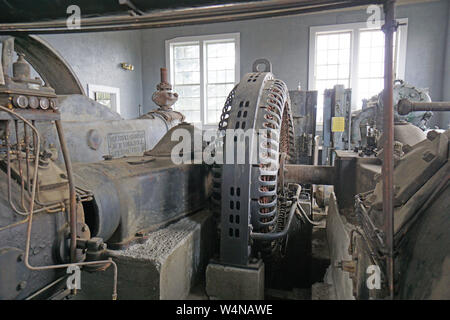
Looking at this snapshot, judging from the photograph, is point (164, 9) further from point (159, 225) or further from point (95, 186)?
point (159, 225)

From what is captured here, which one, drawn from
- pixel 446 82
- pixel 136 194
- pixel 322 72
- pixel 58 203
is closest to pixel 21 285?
pixel 58 203

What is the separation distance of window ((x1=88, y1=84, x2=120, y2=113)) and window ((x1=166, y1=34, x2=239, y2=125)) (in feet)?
6.47

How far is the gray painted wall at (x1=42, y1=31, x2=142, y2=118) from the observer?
711 cm

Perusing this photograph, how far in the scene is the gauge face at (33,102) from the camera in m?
1.06

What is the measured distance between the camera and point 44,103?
1104 mm

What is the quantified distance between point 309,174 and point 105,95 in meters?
7.33

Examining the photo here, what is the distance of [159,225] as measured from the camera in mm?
1861

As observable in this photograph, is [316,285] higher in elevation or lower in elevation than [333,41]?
lower

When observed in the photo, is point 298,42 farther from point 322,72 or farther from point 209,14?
point 209,14

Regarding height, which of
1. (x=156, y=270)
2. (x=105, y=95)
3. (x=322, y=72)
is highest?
(x=322, y=72)

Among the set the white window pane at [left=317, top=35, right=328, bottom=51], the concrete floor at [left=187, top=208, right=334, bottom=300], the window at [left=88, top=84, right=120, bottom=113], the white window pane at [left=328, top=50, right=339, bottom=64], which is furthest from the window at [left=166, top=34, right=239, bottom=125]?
the concrete floor at [left=187, top=208, right=334, bottom=300]

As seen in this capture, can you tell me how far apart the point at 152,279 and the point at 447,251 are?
3.79 feet

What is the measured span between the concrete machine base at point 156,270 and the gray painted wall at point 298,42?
319 inches

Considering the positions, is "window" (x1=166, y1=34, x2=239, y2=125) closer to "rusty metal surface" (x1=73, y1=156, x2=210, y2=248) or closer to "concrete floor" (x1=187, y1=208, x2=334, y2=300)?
"concrete floor" (x1=187, y1=208, x2=334, y2=300)
